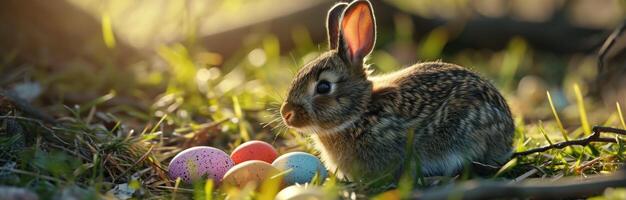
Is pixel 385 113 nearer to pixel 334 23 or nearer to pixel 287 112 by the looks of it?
pixel 287 112

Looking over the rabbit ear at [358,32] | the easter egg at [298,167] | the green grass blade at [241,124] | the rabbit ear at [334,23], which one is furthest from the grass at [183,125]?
the rabbit ear at [358,32]

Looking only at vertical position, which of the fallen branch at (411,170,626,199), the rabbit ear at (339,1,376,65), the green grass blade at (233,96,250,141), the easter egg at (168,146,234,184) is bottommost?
the fallen branch at (411,170,626,199)

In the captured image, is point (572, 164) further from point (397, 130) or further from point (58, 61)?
point (58, 61)

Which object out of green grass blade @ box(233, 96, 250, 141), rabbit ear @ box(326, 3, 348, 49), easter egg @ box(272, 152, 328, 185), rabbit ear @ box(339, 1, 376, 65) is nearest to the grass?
green grass blade @ box(233, 96, 250, 141)

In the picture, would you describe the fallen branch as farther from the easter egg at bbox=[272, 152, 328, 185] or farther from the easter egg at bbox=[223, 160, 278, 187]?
the easter egg at bbox=[272, 152, 328, 185]

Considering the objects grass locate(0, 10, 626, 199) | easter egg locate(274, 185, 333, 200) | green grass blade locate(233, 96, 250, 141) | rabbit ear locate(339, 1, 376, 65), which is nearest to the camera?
easter egg locate(274, 185, 333, 200)

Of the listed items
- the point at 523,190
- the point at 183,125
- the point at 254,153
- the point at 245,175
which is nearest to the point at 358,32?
the point at 254,153

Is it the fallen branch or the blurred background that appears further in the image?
the blurred background
